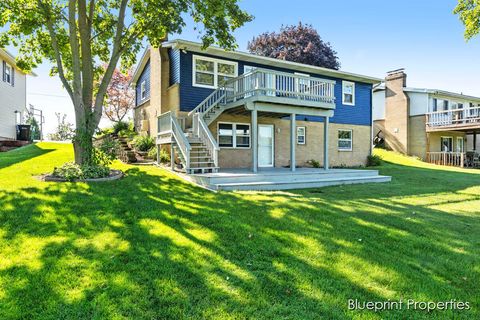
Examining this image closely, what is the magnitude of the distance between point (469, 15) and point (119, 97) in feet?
98.0

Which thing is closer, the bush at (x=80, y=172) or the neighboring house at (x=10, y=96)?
the bush at (x=80, y=172)

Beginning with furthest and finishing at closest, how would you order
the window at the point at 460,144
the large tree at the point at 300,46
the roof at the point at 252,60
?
the large tree at the point at 300,46 < the window at the point at 460,144 < the roof at the point at 252,60

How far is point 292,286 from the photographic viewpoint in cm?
355

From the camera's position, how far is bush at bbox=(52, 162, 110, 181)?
8.85 m

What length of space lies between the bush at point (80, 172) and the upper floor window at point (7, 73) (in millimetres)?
15687

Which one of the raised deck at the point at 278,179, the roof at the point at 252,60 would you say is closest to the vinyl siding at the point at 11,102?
the roof at the point at 252,60

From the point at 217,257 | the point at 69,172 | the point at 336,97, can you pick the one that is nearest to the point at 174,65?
the point at 69,172

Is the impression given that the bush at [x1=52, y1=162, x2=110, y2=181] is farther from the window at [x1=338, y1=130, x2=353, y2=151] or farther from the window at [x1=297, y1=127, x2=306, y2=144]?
the window at [x1=338, y1=130, x2=353, y2=151]

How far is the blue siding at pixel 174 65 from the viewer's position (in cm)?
1356

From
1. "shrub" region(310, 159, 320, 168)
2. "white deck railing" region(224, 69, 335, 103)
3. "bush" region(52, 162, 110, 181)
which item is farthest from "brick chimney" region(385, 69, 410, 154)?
"bush" region(52, 162, 110, 181)

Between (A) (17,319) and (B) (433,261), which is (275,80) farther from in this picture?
(A) (17,319)

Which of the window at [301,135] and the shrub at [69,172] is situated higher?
the window at [301,135]

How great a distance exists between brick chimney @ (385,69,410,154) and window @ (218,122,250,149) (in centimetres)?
1863

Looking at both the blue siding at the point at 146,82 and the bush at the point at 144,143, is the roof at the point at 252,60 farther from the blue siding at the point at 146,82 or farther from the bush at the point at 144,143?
the bush at the point at 144,143
